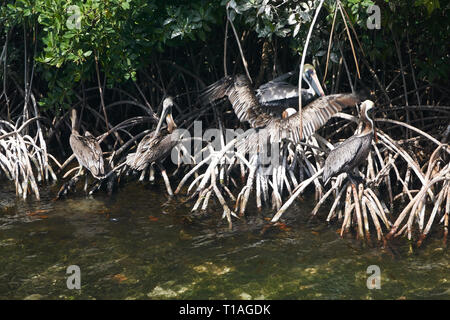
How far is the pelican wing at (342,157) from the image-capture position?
639cm

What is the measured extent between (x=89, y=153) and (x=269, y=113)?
2.42m

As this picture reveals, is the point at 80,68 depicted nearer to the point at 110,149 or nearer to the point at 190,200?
the point at 110,149

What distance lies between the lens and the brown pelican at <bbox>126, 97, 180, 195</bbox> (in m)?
7.88

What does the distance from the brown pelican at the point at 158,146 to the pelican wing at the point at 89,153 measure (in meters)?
0.39

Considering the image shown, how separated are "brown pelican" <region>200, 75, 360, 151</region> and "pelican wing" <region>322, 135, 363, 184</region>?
1.18 ft

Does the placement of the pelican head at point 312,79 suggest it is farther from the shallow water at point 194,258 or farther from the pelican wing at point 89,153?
the pelican wing at point 89,153

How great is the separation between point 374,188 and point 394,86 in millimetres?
2205

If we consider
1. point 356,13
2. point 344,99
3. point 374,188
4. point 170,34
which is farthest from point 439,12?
point 170,34

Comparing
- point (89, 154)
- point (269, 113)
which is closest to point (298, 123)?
point (269, 113)

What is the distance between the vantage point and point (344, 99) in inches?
251

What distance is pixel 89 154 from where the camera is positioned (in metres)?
7.95
